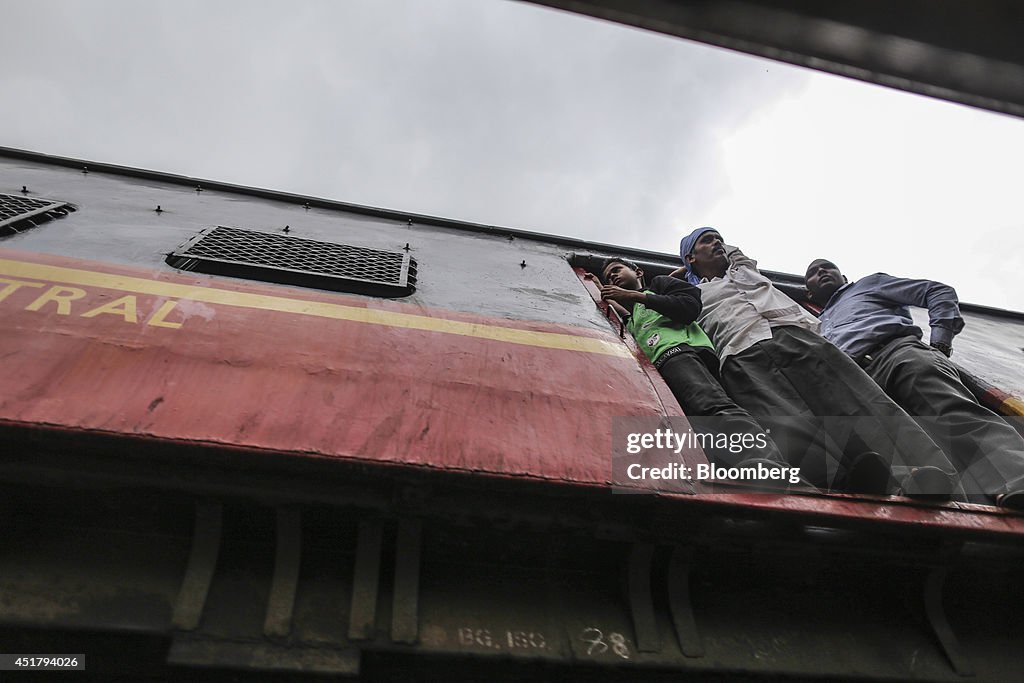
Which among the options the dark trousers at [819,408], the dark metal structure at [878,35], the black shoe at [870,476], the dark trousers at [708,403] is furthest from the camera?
the dark trousers at [819,408]

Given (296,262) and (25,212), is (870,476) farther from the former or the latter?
(25,212)

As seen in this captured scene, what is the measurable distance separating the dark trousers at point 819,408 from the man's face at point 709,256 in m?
0.82

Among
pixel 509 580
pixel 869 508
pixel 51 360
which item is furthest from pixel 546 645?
pixel 51 360

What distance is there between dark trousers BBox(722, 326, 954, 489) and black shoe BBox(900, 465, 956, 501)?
0.13m

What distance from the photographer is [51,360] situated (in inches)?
80.6

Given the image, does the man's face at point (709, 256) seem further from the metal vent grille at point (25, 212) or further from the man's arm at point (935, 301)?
the metal vent grille at point (25, 212)

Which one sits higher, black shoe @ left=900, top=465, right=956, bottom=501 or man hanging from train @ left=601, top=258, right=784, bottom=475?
man hanging from train @ left=601, top=258, right=784, bottom=475

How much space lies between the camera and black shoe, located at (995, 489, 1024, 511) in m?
2.31

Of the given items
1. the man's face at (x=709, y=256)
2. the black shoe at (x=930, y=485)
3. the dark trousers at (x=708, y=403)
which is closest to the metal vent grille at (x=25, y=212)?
the dark trousers at (x=708, y=403)

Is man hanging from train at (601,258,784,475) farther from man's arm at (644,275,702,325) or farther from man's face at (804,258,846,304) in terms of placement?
man's face at (804,258,846,304)

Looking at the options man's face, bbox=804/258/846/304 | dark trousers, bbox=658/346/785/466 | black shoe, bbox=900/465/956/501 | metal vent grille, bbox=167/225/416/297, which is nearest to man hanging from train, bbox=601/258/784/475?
dark trousers, bbox=658/346/785/466

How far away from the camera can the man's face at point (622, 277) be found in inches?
153

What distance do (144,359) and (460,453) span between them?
4.06 feet

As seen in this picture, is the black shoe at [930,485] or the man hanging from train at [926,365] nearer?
the black shoe at [930,485]
